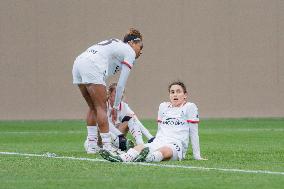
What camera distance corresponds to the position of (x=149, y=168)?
8.73m

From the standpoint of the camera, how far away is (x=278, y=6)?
23.9m

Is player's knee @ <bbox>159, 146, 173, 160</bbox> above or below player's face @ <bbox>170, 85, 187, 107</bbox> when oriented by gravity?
below

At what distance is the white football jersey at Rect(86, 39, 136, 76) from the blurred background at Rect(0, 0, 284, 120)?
12.5m

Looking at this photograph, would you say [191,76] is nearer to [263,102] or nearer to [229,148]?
[263,102]

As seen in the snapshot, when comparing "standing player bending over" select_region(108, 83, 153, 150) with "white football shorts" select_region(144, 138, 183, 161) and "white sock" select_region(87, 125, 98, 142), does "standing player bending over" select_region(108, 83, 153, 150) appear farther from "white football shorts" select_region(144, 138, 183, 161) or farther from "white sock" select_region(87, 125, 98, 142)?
"white football shorts" select_region(144, 138, 183, 161)

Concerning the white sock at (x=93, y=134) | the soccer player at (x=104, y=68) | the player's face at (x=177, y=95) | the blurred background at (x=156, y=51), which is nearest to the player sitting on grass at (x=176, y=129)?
the player's face at (x=177, y=95)

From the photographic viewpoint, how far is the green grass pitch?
291 inches

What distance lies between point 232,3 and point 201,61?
1.59m

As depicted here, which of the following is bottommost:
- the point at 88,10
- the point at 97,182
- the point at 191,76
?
the point at 97,182

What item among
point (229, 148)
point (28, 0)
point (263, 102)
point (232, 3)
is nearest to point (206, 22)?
point (232, 3)

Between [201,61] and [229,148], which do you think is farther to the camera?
[201,61]

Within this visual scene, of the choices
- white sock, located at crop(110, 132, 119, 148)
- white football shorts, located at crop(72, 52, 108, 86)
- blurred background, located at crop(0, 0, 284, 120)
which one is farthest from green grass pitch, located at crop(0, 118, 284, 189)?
blurred background, located at crop(0, 0, 284, 120)

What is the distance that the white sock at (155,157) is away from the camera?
378 inches

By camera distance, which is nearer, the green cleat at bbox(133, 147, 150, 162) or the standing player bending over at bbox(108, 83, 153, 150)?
the green cleat at bbox(133, 147, 150, 162)
